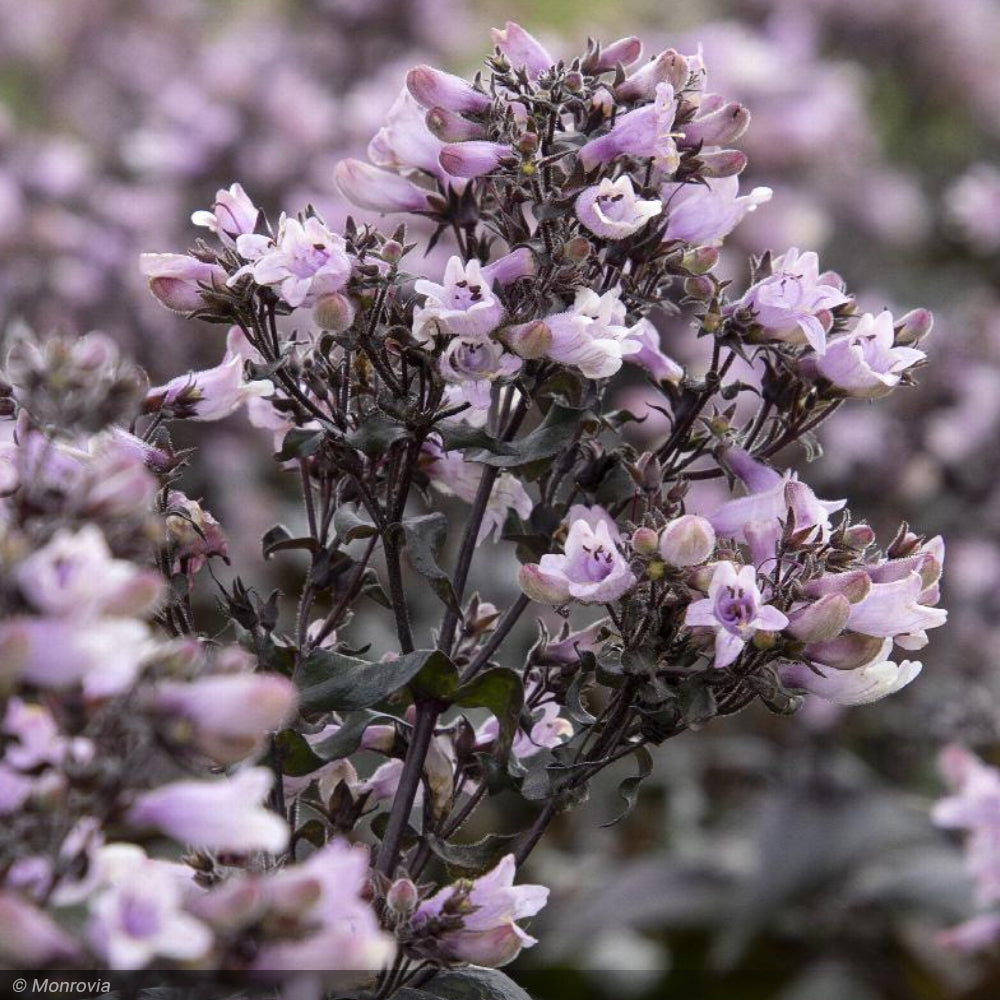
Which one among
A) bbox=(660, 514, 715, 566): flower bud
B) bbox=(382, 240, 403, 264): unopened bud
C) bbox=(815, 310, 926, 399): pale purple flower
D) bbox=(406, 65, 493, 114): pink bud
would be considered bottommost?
bbox=(660, 514, 715, 566): flower bud

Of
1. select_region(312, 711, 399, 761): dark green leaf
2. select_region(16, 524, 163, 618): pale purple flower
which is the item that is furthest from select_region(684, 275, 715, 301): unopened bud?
select_region(16, 524, 163, 618): pale purple flower

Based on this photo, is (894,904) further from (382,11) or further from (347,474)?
(382,11)

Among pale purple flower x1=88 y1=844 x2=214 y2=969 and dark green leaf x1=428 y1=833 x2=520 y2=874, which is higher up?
dark green leaf x1=428 y1=833 x2=520 y2=874

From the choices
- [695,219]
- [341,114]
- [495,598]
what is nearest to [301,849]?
[695,219]

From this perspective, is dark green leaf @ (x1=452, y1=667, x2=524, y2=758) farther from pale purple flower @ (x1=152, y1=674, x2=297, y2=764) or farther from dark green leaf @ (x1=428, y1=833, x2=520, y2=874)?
pale purple flower @ (x1=152, y1=674, x2=297, y2=764)

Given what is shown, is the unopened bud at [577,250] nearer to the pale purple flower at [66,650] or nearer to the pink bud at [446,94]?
the pink bud at [446,94]

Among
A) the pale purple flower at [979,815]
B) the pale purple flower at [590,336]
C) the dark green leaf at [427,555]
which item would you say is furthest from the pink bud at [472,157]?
the pale purple flower at [979,815]

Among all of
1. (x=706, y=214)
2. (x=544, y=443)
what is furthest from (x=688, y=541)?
(x=706, y=214)
